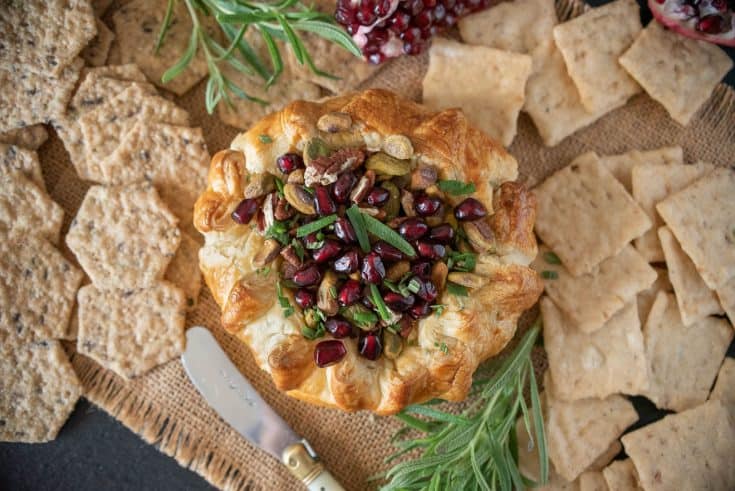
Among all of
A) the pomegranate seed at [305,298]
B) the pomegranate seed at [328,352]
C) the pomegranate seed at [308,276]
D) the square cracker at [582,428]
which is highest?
the pomegranate seed at [308,276]

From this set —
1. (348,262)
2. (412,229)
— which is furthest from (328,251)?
(412,229)

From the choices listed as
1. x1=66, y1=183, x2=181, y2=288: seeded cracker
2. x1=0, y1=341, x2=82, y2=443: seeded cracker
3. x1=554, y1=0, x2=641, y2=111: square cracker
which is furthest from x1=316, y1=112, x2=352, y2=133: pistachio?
x1=0, y1=341, x2=82, y2=443: seeded cracker

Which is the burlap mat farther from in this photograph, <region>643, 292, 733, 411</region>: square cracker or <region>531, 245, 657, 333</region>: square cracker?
<region>643, 292, 733, 411</region>: square cracker

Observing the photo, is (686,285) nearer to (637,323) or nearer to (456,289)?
(637,323)

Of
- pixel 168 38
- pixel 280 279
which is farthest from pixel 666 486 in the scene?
pixel 168 38

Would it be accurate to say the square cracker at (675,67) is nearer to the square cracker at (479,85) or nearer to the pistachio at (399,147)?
the square cracker at (479,85)

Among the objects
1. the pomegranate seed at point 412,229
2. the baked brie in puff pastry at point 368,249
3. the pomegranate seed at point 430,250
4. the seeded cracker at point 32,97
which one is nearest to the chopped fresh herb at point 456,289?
the baked brie in puff pastry at point 368,249

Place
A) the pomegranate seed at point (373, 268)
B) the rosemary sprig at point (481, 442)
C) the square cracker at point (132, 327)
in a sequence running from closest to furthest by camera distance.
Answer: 1. the pomegranate seed at point (373, 268)
2. the rosemary sprig at point (481, 442)
3. the square cracker at point (132, 327)
